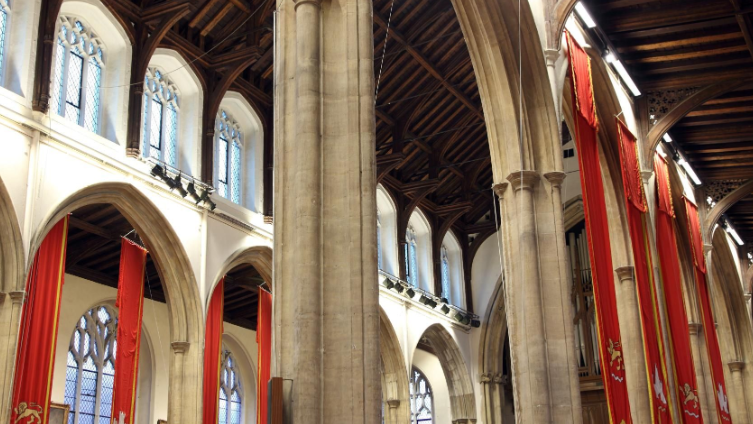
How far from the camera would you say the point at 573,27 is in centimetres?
1248

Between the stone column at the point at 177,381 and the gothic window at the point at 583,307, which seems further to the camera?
the gothic window at the point at 583,307

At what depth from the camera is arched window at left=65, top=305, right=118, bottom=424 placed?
601 inches

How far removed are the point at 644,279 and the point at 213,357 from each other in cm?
666

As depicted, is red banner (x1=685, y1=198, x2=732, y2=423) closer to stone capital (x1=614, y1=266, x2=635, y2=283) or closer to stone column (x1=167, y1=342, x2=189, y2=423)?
stone capital (x1=614, y1=266, x2=635, y2=283)

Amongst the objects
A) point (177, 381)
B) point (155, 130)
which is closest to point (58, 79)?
point (155, 130)

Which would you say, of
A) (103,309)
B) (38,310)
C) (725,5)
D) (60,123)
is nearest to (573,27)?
(725,5)

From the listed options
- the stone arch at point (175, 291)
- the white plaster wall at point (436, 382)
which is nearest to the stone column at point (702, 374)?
the white plaster wall at point (436, 382)

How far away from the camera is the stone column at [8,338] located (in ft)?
32.6

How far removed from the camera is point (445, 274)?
72.6 feet

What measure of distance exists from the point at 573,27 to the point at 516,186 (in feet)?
11.4

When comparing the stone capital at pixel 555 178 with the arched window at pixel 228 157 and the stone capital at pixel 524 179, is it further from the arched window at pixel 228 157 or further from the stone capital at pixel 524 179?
the arched window at pixel 228 157

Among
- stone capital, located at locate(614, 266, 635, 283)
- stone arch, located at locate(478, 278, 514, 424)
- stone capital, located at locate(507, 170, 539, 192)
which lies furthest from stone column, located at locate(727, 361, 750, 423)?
stone capital, located at locate(507, 170, 539, 192)

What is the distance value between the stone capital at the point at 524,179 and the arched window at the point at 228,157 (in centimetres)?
640

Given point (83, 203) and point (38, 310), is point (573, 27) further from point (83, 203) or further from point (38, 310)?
point (38, 310)
